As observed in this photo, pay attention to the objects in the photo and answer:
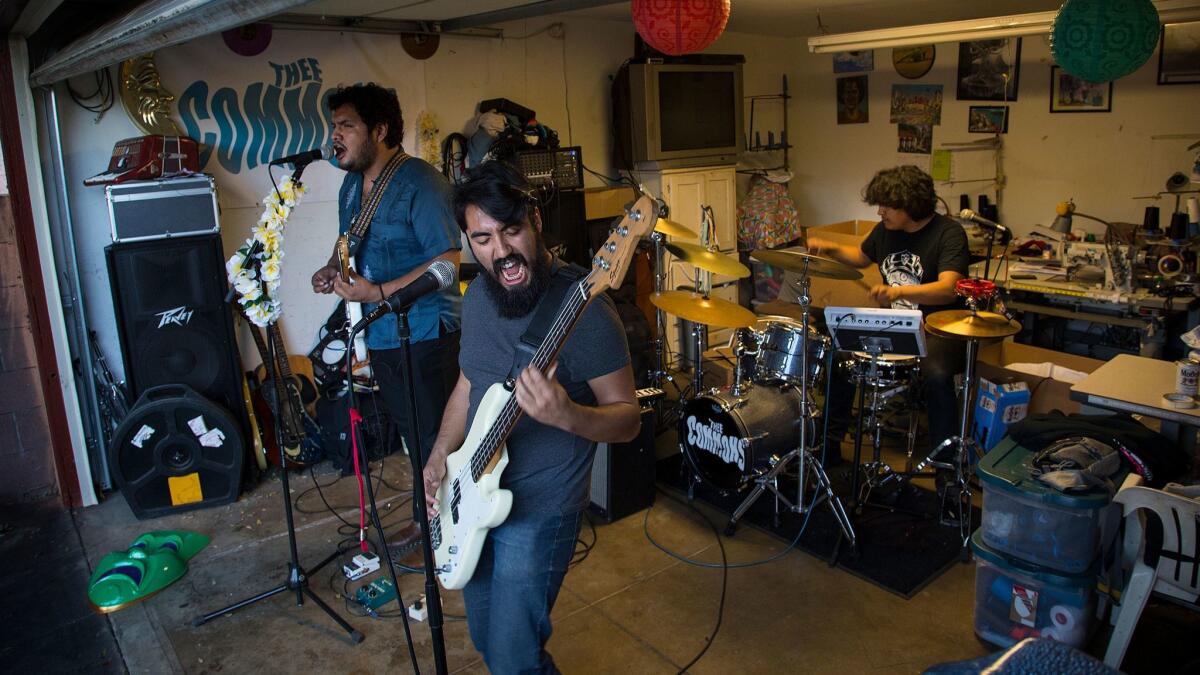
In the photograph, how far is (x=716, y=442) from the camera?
3.47 meters

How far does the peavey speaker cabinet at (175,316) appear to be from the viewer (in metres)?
3.66

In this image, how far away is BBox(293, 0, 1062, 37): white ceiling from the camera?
399 centimetres

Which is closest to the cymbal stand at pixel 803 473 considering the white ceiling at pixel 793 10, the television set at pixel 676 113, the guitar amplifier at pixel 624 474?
the guitar amplifier at pixel 624 474

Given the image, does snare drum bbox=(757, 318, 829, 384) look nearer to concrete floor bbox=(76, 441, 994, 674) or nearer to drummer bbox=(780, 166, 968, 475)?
drummer bbox=(780, 166, 968, 475)

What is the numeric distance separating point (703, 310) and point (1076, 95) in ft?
11.4

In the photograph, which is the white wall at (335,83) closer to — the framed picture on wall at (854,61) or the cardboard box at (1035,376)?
the framed picture on wall at (854,61)

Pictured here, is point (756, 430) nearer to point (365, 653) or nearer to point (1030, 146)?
point (365, 653)

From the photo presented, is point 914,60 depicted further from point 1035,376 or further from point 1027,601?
point 1027,601

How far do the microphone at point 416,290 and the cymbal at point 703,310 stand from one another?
1662mm

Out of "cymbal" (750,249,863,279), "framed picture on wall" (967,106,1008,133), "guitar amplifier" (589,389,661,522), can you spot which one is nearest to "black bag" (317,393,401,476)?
"guitar amplifier" (589,389,661,522)

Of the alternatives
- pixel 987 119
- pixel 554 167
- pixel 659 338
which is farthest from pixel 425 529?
pixel 987 119

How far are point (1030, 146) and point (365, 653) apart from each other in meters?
5.21

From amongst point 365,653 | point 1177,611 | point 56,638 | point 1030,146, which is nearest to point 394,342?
point 365,653

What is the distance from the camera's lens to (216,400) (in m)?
3.92
